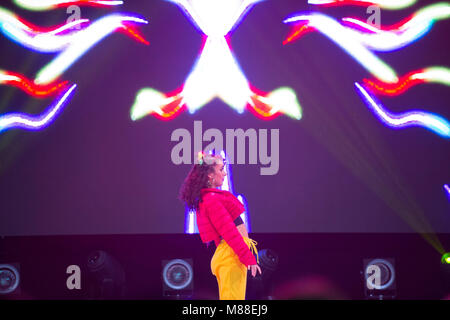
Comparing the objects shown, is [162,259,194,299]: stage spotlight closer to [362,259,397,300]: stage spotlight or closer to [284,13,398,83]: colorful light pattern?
[362,259,397,300]: stage spotlight

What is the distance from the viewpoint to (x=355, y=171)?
495 cm

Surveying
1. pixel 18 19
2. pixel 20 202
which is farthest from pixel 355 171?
pixel 18 19

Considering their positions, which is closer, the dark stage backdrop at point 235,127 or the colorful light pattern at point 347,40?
the dark stage backdrop at point 235,127

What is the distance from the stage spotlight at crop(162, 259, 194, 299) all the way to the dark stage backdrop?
0.31m

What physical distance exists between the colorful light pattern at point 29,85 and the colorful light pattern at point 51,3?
63 cm

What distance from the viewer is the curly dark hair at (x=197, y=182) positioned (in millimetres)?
3516

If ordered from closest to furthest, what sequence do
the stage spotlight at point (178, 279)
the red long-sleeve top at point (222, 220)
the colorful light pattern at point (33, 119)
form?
the red long-sleeve top at point (222, 220), the stage spotlight at point (178, 279), the colorful light pattern at point (33, 119)

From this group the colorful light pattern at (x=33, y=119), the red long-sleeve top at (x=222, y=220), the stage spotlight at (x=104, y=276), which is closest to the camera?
the red long-sleeve top at (x=222, y=220)

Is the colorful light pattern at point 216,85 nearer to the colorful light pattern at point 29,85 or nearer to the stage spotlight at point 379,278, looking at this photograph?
the colorful light pattern at point 29,85

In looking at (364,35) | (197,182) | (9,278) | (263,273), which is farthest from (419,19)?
(9,278)

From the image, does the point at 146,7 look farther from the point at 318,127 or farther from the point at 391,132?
the point at 391,132

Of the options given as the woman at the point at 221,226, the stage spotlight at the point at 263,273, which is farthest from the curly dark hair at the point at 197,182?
the stage spotlight at the point at 263,273

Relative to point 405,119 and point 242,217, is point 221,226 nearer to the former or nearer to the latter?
point 242,217

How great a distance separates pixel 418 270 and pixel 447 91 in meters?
1.63
